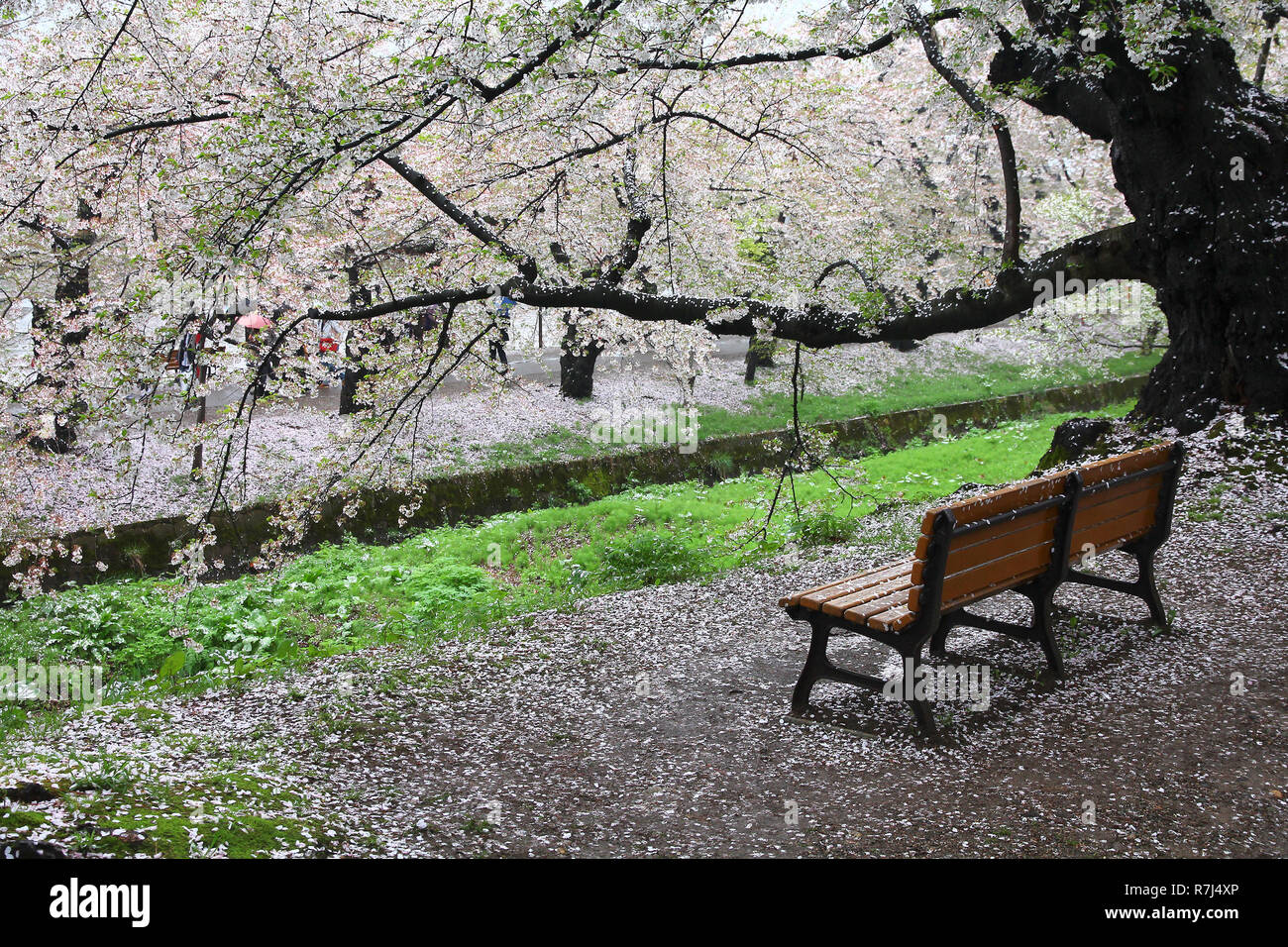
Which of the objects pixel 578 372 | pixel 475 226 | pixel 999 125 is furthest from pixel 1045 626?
pixel 578 372

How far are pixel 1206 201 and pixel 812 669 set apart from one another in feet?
19.4

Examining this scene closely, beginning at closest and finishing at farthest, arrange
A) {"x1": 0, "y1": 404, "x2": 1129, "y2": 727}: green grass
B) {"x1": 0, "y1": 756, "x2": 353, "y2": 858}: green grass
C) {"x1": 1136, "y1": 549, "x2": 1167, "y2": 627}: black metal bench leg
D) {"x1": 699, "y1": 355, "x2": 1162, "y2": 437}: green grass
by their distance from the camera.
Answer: {"x1": 0, "y1": 756, "x2": 353, "y2": 858}: green grass → {"x1": 1136, "y1": 549, "x2": 1167, "y2": 627}: black metal bench leg → {"x1": 0, "y1": 404, "x2": 1129, "y2": 727}: green grass → {"x1": 699, "y1": 355, "x2": 1162, "y2": 437}: green grass

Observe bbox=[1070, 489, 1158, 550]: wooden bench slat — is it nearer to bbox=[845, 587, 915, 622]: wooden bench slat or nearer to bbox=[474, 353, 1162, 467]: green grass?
bbox=[845, 587, 915, 622]: wooden bench slat

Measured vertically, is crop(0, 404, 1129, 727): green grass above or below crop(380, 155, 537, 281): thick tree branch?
below

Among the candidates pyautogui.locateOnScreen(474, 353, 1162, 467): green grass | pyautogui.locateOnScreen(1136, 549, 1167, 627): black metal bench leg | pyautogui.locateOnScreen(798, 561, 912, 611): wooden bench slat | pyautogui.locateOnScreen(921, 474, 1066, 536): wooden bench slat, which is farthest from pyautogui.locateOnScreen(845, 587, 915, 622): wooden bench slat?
pyautogui.locateOnScreen(474, 353, 1162, 467): green grass

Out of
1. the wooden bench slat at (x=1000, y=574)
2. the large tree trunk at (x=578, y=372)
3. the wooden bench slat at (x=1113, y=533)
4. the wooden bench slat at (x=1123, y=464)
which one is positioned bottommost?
the wooden bench slat at (x=1000, y=574)

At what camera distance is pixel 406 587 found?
9.93 meters

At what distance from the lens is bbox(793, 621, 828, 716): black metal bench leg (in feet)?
15.7

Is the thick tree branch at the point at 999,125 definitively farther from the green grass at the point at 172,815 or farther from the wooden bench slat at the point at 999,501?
the green grass at the point at 172,815

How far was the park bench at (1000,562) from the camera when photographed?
442cm

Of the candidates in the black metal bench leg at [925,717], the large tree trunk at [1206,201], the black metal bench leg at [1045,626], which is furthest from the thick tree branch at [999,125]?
the black metal bench leg at [925,717]

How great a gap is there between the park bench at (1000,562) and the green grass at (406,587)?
3375mm

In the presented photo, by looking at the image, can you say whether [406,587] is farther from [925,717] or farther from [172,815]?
[925,717]

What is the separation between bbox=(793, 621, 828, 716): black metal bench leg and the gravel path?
139mm
